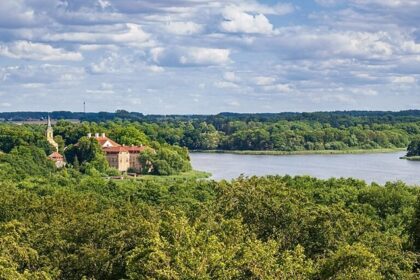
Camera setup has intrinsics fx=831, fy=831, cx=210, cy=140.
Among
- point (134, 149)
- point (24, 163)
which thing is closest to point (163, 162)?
point (134, 149)

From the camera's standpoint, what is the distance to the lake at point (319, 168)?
7962 cm

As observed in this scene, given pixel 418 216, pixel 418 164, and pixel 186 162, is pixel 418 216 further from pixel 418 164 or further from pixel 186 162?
pixel 418 164

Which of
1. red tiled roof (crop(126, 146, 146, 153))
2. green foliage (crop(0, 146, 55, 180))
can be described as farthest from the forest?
red tiled roof (crop(126, 146, 146, 153))

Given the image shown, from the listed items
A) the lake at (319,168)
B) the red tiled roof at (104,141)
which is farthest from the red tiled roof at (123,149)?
the lake at (319,168)

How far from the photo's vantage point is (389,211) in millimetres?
39781

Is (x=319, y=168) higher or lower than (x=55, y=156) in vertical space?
lower

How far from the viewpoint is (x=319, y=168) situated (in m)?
92.2

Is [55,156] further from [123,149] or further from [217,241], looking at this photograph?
[217,241]

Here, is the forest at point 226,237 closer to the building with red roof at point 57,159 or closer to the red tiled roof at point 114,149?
the building with red roof at point 57,159

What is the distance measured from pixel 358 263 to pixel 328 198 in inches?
851

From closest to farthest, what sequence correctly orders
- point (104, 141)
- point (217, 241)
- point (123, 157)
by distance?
point (217, 241), point (123, 157), point (104, 141)

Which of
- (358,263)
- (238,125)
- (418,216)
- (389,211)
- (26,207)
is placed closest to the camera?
(358,263)

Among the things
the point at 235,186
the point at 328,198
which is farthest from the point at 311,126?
the point at 235,186

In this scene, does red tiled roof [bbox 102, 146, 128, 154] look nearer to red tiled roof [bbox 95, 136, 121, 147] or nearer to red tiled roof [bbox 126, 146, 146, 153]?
red tiled roof [bbox 126, 146, 146, 153]
